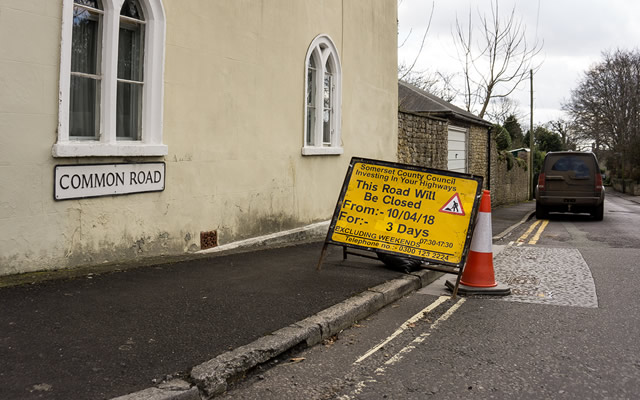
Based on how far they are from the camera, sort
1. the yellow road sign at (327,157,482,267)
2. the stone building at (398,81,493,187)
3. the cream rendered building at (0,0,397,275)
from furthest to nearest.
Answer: the stone building at (398,81,493,187)
the yellow road sign at (327,157,482,267)
the cream rendered building at (0,0,397,275)

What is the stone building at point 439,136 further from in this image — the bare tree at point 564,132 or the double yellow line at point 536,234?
the bare tree at point 564,132

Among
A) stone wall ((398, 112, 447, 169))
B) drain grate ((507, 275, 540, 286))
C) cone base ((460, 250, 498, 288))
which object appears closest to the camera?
cone base ((460, 250, 498, 288))

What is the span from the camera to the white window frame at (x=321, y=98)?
9.77 m

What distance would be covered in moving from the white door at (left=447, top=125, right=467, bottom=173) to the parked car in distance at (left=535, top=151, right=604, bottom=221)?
2.89 meters

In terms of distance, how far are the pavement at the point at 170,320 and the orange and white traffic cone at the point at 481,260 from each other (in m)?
0.60

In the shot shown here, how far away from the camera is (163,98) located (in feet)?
22.1

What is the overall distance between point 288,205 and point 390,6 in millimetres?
5745

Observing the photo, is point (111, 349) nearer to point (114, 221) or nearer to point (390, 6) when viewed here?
point (114, 221)

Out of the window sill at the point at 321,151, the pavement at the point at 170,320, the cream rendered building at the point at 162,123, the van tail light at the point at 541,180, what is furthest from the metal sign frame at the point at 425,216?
the van tail light at the point at 541,180

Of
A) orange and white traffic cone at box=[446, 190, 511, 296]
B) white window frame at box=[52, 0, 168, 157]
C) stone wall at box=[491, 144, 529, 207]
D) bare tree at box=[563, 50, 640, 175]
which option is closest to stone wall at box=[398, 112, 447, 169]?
orange and white traffic cone at box=[446, 190, 511, 296]

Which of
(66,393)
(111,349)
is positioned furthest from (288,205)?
(66,393)

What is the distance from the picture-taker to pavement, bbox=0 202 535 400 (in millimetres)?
3451

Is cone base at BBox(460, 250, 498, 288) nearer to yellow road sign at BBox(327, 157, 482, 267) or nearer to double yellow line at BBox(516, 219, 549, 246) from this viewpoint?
yellow road sign at BBox(327, 157, 482, 267)

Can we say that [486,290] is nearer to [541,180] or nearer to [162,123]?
[162,123]
